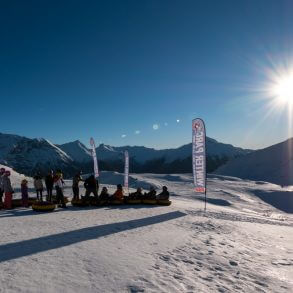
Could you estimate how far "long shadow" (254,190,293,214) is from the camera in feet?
151

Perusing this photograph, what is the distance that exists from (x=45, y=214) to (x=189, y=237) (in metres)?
6.48

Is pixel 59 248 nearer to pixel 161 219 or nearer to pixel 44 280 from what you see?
pixel 44 280

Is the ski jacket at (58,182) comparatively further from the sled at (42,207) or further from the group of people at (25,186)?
the sled at (42,207)

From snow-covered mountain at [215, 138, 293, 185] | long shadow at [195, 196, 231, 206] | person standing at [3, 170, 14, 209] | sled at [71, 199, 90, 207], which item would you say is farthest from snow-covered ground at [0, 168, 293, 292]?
snow-covered mountain at [215, 138, 293, 185]

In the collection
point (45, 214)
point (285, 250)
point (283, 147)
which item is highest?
point (283, 147)

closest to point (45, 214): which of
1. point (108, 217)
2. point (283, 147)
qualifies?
point (108, 217)

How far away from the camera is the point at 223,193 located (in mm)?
43406

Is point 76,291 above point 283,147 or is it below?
below

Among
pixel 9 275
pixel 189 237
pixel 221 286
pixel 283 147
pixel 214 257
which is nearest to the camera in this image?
pixel 9 275

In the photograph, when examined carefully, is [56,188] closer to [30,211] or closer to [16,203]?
[30,211]

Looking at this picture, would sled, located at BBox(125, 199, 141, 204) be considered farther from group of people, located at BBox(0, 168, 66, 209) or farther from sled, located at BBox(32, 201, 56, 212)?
sled, located at BBox(32, 201, 56, 212)

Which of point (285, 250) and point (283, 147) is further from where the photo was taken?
point (283, 147)

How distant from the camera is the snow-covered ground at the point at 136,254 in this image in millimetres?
7156

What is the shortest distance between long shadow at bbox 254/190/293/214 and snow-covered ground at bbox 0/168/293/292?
3251cm
